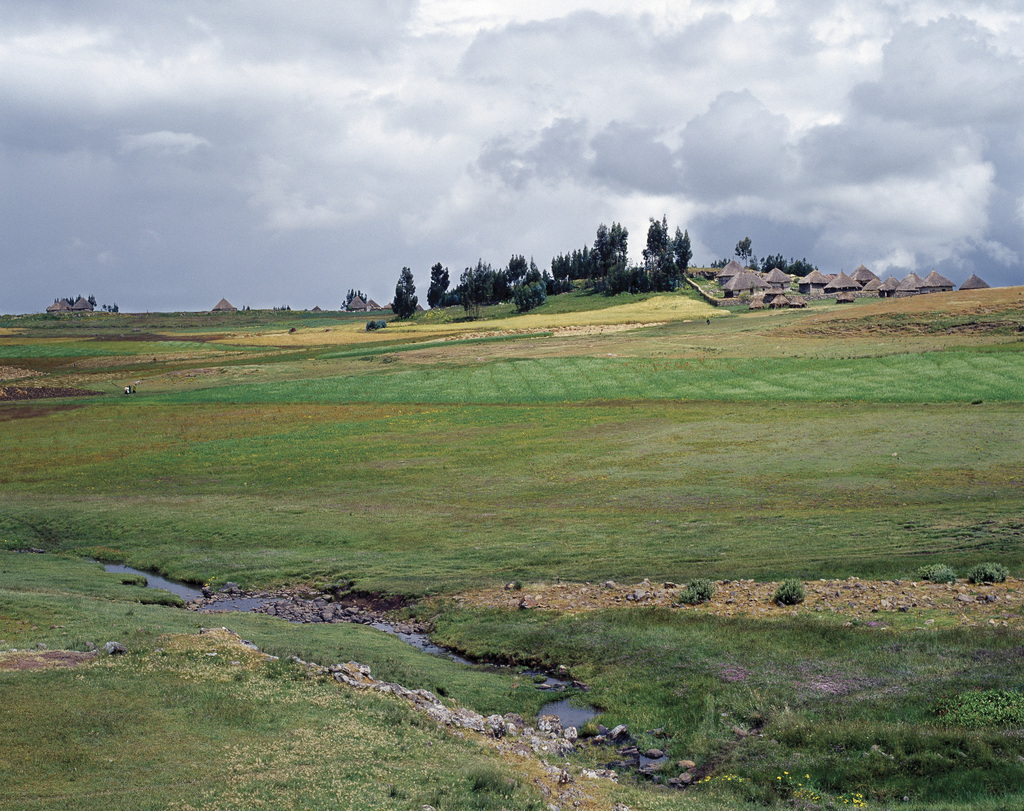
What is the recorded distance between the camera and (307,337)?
177750 mm

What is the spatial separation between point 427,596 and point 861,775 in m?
19.9

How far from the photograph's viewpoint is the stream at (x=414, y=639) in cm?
2362

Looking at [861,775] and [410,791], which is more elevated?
[410,791]

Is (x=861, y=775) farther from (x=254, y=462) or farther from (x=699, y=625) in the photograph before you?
(x=254, y=462)

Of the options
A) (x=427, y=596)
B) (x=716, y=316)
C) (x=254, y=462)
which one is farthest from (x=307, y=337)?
(x=427, y=596)

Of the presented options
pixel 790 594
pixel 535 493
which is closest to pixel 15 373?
pixel 535 493

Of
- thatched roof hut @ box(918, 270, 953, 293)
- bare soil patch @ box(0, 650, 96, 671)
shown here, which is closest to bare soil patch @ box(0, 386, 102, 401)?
bare soil patch @ box(0, 650, 96, 671)

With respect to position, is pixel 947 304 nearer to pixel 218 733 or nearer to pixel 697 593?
Answer: pixel 697 593

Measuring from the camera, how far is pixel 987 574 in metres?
28.2

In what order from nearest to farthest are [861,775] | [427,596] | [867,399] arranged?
[861,775]
[427,596]
[867,399]

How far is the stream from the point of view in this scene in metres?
23.6

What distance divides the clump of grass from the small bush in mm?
8262

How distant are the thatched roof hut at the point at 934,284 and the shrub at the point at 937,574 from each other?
19079 cm

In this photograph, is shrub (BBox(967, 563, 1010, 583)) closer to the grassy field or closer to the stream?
the grassy field
